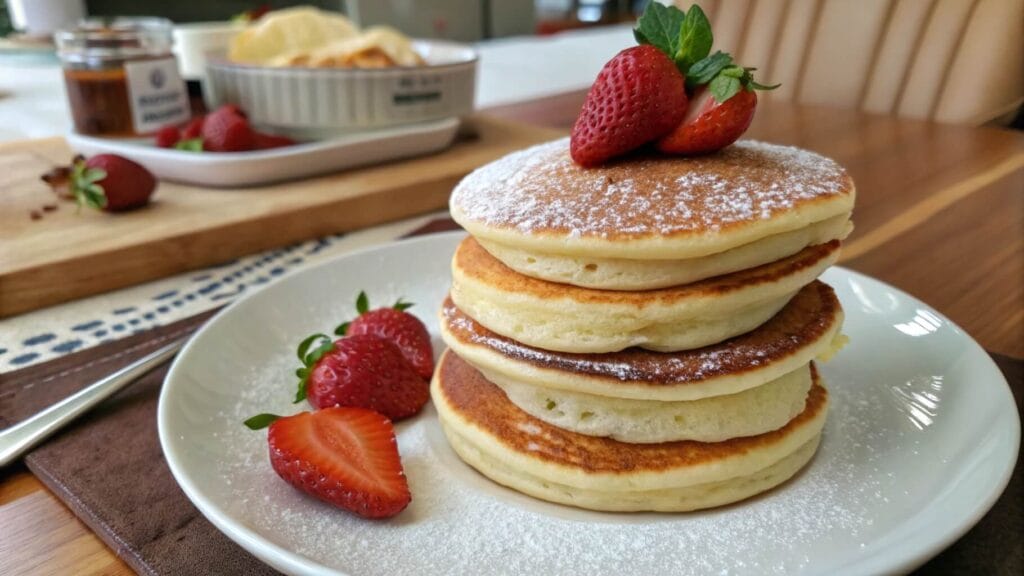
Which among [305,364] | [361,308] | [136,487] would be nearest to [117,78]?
[361,308]

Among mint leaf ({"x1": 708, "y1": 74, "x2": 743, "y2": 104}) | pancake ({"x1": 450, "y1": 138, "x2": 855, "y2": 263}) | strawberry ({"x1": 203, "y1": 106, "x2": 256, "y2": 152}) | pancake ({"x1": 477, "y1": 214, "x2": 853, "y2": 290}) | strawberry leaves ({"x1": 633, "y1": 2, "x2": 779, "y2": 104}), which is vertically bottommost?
strawberry ({"x1": 203, "y1": 106, "x2": 256, "y2": 152})

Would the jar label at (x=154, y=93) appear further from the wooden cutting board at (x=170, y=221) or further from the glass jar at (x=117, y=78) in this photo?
the wooden cutting board at (x=170, y=221)

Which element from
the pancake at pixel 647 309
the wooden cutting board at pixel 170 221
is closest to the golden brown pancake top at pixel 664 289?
the pancake at pixel 647 309

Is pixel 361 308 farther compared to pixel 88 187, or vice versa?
pixel 88 187

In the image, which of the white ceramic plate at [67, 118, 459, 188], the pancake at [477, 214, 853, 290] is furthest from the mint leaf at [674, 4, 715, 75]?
the white ceramic plate at [67, 118, 459, 188]

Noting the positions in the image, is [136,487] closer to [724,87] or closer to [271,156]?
[724,87]

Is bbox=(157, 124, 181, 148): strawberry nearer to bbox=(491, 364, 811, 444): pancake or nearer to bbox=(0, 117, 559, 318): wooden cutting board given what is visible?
bbox=(0, 117, 559, 318): wooden cutting board

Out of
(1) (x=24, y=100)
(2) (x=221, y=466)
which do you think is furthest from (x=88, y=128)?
(2) (x=221, y=466)
